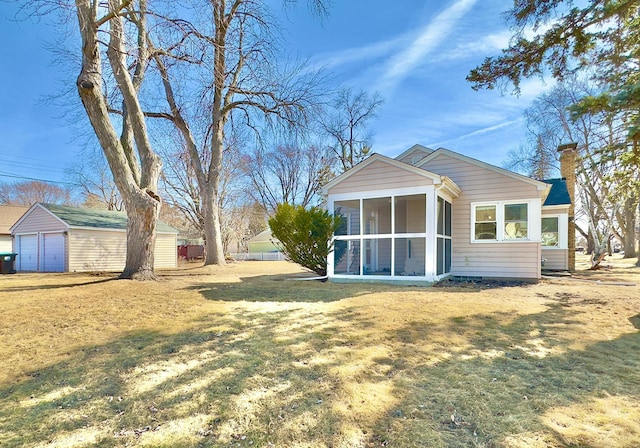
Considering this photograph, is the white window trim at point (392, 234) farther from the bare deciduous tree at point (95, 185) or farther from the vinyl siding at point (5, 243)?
the bare deciduous tree at point (95, 185)

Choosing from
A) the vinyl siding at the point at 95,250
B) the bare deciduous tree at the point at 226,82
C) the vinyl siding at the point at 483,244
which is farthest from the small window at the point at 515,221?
the vinyl siding at the point at 95,250

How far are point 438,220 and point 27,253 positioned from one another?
20559 mm

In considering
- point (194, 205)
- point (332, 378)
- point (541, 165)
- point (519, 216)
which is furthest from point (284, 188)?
point (332, 378)

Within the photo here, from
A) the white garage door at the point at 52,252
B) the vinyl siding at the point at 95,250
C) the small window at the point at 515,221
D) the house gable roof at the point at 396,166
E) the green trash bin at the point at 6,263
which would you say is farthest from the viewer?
the white garage door at the point at 52,252

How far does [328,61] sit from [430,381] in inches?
502

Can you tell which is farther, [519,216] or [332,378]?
[519,216]

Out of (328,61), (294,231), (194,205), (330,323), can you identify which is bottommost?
(330,323)

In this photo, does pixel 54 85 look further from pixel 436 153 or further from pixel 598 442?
pixel 598 442

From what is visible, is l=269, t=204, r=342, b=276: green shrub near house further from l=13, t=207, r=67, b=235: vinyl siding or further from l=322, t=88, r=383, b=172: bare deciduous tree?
l=322, t=88, r=383, b=172: bare deciduous tree

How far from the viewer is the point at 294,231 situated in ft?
30.9

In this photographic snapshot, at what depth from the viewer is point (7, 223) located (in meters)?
24.9

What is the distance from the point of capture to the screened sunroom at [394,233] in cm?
870

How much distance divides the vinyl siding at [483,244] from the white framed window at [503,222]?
141 mm

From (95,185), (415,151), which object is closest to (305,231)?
(415,151)
